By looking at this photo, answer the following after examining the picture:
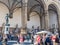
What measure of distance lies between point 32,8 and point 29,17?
63.6 inches

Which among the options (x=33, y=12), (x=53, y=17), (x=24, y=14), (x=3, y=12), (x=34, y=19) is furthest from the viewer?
(x=53, y=17)

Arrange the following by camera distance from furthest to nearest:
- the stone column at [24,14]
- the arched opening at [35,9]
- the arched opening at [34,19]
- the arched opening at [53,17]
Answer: the arched opening at [53,17], the arched opening at [34,19], the arched opening at [35,9], the stone column at [24,14]

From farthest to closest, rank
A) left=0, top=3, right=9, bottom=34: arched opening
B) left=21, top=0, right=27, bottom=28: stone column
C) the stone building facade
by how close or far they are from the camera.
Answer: left=0, top=3, right=9, bottom=34: arched opening < the stone building facade < left=21, top=0, right=27, bottom=28: stone column

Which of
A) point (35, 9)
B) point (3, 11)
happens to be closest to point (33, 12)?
point (35, 9)

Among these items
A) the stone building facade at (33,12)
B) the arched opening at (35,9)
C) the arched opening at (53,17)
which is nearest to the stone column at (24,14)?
the stone building facade at (33,12)

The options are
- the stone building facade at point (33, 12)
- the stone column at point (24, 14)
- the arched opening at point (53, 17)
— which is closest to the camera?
the stone column at point (24, 14)

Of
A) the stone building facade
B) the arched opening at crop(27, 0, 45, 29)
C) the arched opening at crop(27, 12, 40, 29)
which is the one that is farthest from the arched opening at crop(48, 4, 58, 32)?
the arched opening at crop(27, 12, 40, 29)

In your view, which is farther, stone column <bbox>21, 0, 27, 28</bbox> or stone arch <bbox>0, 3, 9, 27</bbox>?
stone arch <bbox>0, 3, 9, 27</bbox>

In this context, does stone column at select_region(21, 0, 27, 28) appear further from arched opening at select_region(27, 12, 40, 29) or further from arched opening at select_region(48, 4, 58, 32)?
arched opening at select_region(48, 4, 58, 32)

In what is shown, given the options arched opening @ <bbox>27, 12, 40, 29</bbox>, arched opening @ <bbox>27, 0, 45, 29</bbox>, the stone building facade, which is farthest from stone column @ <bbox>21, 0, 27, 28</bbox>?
arched opening @ <bbox>27, 12, 40, 29</bbox>

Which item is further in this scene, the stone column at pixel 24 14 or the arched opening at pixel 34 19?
the arched opening at pixel 34 19

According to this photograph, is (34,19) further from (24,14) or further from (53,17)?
(24,14)

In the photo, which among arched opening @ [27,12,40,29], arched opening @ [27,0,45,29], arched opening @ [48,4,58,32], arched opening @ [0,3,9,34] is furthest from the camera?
arched opening @ [48,4,58,32]

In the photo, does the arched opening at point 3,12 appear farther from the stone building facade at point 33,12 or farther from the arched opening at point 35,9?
the arched opening at point 35,9
